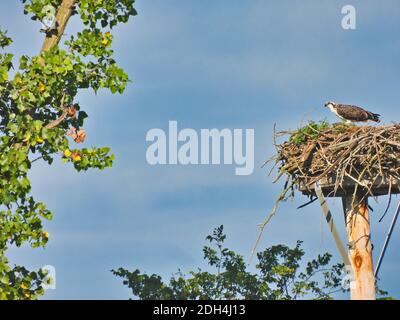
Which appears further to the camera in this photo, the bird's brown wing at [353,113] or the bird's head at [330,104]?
the bird's head at [330,104]

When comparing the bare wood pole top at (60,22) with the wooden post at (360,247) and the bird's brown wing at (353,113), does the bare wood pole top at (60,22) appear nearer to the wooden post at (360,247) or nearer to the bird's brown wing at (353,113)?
the wooden post at (360,247)

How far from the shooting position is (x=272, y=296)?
18906mm

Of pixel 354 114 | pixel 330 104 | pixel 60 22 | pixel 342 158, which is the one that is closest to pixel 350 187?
pixel 342 158

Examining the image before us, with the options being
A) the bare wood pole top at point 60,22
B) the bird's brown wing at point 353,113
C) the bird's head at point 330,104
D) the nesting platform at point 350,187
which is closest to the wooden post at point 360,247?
the nesting platform at point 350,187

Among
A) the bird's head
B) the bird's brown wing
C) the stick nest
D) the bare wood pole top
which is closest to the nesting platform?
the stick nest

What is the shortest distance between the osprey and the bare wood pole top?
6009 millimetres

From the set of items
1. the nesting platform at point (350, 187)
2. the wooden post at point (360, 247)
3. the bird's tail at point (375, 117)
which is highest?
the bird's tail at point (375, 117)

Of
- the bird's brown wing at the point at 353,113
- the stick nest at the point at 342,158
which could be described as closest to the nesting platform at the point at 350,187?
the stick nest at the point at 342,158

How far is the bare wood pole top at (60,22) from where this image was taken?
13.0 m

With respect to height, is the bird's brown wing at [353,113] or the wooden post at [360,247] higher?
the bird's brown wing at [353,113]
